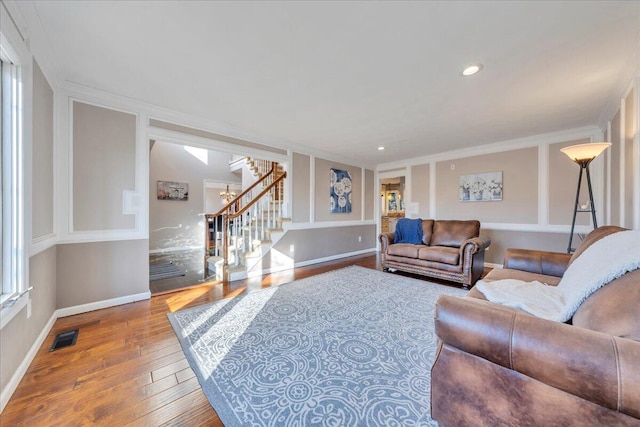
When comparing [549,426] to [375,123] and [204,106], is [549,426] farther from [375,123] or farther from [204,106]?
[204,106]

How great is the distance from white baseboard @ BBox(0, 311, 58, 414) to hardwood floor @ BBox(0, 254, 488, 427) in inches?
1.1

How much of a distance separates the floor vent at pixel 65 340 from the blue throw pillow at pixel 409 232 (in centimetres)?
407

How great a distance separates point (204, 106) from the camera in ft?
9.52

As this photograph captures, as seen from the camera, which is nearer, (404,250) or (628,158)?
(628,158)

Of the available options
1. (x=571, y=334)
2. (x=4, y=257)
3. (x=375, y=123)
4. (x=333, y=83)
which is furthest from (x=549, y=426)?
(x=375, y=123)

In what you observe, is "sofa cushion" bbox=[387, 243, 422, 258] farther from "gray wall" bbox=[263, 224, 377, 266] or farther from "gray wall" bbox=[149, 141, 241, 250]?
"gray wall" bbox=[149, 141, 241, 250]

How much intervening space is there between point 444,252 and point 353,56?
281 centimetres

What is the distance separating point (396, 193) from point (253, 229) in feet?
20.6

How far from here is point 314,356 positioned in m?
1.73

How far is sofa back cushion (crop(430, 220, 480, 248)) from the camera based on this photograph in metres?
3.86

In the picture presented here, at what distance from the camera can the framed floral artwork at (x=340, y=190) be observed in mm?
5285

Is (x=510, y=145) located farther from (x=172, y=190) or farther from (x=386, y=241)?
(x=172, y=190)

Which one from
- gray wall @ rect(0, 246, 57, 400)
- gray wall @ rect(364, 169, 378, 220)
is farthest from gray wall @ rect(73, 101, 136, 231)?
gray wall @ rect(364, 169, 378, 220)

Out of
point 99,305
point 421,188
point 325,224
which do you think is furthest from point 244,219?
point 421,188
